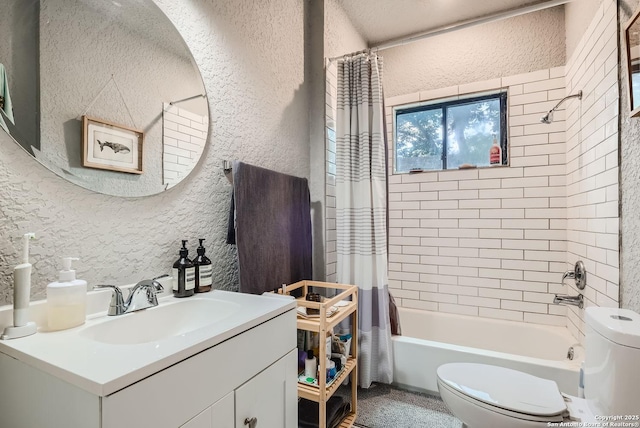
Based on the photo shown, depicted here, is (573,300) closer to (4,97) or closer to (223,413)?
(223,413)

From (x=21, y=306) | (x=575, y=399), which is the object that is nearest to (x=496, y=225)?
(x=575, y=399)

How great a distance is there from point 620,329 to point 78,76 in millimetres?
1898

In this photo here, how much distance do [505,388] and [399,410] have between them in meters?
0.71

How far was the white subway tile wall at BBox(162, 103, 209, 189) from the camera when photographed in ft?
3.65

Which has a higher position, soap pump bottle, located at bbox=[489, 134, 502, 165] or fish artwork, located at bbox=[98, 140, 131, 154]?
soap pump bottle, located at bbox=[489, 134, 502, 165]

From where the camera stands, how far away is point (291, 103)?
184 cm

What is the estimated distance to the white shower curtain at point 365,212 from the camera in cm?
183

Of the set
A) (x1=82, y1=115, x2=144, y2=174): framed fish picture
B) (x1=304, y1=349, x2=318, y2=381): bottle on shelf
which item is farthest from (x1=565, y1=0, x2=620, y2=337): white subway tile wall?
(x1=82, y1=115, x2=144, y2=174): framed fish picture

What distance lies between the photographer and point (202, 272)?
1124 mm

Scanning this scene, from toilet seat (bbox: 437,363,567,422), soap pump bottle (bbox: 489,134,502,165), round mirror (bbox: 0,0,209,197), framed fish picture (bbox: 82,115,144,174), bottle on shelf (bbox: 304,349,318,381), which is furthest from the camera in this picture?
soap pump bottle (bbox: 489,134,502,165)

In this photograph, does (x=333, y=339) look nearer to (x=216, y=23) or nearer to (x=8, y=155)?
(x=8, y=155)

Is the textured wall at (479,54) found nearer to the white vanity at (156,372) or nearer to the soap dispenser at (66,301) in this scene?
the white vanity at (156,372)

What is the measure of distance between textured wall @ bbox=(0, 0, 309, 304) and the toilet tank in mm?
1465

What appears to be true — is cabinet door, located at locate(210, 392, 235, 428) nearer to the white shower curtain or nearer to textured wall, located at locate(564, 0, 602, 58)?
→ the white shower curtain
